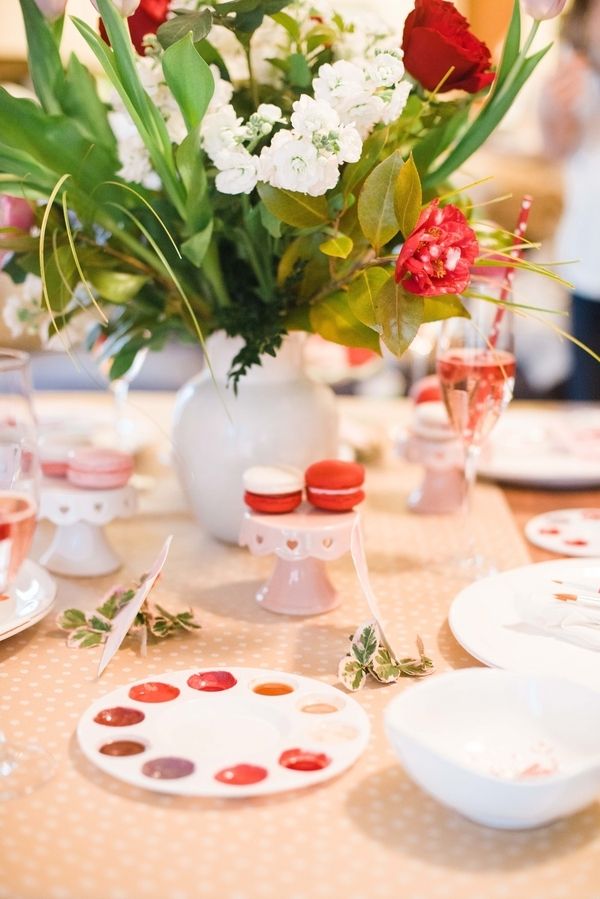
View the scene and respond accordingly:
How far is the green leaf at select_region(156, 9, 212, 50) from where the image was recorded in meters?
0.94

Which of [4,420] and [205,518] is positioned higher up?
[4,420]

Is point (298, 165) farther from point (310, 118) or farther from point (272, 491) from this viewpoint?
point (272, 491)

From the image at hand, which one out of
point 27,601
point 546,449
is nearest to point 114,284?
point 27,601

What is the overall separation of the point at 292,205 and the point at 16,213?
382 millimetres

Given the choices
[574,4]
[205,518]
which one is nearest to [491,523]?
[205,518]

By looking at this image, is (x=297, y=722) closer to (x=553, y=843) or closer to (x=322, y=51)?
(x=553, y=843)

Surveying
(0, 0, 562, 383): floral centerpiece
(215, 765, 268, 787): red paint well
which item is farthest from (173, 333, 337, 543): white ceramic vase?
(215, 765, 268, 787): red paint well

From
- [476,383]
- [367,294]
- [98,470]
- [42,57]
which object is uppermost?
[42,57]

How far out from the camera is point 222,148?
0.95m

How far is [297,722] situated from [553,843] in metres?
0.21

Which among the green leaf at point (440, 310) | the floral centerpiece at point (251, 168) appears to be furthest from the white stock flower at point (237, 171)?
the green leaf at point (440, 310)

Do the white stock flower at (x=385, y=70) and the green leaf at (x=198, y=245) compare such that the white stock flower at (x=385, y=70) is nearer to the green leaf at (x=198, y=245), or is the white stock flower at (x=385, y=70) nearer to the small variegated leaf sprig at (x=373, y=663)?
the green leaf at (x=198, y=245)

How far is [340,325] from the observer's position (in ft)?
3.51

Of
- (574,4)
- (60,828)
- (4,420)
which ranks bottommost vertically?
(60,828)
